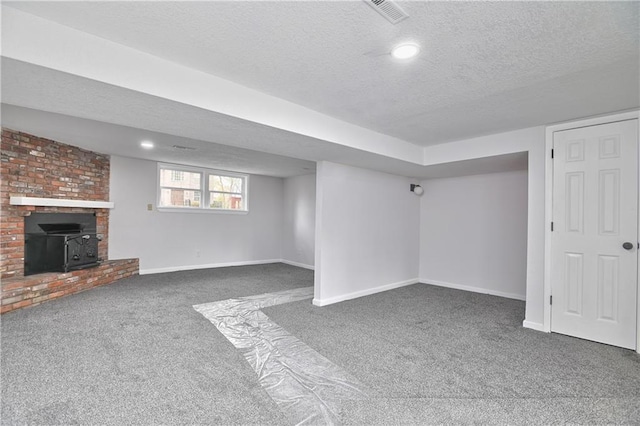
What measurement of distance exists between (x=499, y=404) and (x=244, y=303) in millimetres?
3157

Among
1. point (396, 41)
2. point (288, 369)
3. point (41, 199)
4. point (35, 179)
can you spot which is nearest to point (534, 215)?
point (396, 41)

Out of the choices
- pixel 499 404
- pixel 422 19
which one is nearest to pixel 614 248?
pixel 499 404

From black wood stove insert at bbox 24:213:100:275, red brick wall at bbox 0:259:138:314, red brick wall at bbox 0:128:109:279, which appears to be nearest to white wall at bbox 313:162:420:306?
red brick wall at bbox 0:259:138:314

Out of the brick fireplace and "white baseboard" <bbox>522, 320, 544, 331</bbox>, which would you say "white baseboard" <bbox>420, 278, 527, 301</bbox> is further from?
the brick fireplace

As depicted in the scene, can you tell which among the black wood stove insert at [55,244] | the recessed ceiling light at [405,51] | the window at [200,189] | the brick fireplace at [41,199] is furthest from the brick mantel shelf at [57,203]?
the recessed ceiling light at [405,51]

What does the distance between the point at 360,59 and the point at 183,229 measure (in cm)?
568

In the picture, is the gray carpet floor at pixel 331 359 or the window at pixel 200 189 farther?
the window at pixel 200 189

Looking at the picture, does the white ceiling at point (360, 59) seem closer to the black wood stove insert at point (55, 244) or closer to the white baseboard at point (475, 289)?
the white baseboard at point (475, 289)

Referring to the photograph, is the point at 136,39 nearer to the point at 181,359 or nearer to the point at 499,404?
the point at 181,359

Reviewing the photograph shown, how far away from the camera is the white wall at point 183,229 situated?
19.1 feet

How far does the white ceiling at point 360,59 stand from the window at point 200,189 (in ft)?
12.6

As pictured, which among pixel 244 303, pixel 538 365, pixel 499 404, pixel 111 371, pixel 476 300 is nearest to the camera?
pixel 499 404

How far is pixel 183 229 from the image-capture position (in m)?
6.56

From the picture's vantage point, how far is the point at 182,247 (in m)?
6.54
